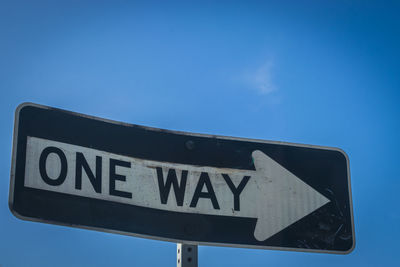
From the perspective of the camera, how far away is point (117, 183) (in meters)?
1.48

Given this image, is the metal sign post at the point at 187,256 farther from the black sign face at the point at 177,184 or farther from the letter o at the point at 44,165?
the letter o at the point at 44,165

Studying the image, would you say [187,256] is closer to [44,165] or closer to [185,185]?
[185,185]

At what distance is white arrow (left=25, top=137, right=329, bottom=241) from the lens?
4.55 ft

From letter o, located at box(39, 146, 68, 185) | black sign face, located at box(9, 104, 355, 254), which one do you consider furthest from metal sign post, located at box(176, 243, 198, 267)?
letter o, located at box(39, 146, 68, 185)

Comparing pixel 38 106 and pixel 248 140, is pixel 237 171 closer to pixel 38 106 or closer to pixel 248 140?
pixel 248 140

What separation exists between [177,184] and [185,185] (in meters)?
0.03

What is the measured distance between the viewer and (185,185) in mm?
1576

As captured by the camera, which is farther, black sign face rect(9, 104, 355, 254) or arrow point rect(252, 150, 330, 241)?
arrow point rect(252, 150, 330, 241)

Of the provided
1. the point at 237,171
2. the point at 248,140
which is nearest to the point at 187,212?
the point at 237,171

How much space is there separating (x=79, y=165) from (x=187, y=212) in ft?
1.40

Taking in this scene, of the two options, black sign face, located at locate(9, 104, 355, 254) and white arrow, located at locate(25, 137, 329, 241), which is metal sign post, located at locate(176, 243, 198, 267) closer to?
black sign face, located at locate(9, 104, 355, 254)

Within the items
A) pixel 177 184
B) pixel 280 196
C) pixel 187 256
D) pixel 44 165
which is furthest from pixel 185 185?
pixel 44 165

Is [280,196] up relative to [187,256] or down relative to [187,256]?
up

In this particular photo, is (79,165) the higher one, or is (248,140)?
(248,140)
